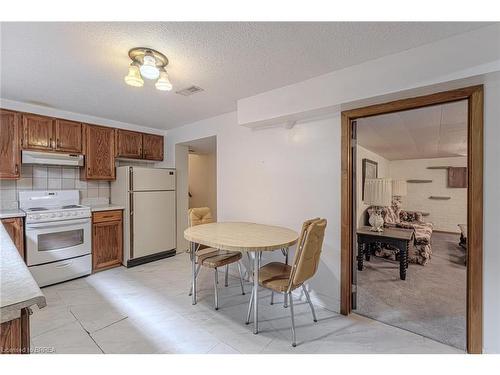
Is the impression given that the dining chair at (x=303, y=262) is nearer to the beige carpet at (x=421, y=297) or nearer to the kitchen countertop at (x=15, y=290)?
the beige carpet at (x=421, y=297)

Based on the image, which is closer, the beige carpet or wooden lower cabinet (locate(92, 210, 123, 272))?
the beige carpet

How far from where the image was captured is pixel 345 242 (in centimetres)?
213

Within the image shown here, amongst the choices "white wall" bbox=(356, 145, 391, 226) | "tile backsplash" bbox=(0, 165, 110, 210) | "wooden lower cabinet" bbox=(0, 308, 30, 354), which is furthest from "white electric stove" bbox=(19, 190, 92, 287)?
"white wall" bbox=(356, 145, 391, 226)

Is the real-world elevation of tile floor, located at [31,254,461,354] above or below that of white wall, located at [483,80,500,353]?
below

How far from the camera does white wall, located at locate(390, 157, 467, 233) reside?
5.79m

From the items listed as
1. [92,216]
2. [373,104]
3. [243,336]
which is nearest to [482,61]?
[373,104]

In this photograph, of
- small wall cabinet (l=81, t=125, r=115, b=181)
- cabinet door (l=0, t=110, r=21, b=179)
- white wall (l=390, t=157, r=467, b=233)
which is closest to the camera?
cabinet door (l=0, t=110, r=21, b=179)

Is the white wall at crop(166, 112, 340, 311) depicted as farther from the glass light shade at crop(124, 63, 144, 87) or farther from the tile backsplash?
the tile backsplash

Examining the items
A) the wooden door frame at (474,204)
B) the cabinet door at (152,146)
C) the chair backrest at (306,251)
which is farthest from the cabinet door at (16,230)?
the wooden door frame at (474,204)

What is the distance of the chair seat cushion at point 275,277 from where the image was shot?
5.82 feet

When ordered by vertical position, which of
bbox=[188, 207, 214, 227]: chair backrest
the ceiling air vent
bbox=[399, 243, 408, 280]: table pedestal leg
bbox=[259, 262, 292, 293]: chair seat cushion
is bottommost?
bbox=[399, 243, 408, 280]: table pedestal leg

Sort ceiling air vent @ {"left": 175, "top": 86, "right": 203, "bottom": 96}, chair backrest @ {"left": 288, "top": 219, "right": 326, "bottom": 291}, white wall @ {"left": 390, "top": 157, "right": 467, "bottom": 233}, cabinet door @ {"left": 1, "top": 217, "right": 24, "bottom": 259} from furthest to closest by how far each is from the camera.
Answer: white wall @ {"left": 390, "top": 157, "right": 467, "bottom": 233}, cabinet door @ {"left": 1, "top": 217, "right": 24, "bottom": 259}, ceiling air vent @ {"left": 175, "top": 86, "right": 203, "bottom": 96}, chair backrest @ {"left": 288, "top": 219, "right": 326, "bottom": 291}

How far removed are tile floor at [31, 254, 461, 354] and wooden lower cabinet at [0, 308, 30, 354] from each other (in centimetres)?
102

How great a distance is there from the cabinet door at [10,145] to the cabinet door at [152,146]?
1513 millimetres
